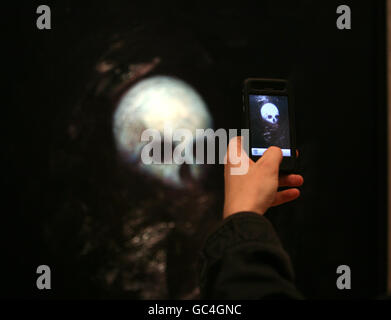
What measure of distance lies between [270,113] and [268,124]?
2cm

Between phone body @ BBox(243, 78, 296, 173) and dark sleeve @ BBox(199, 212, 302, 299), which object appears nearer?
dark sleeve @ BBox(199, 212, 302, 299)

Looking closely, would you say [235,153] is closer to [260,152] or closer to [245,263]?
[260,152]

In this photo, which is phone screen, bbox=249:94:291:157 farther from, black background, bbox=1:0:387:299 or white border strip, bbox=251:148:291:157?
black background, bbox=1:0:387:299

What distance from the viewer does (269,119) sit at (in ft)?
2.03

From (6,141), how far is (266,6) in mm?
884

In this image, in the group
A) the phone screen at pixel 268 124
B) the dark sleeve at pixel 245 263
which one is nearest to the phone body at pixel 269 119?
the phone screen at pixel 268 124

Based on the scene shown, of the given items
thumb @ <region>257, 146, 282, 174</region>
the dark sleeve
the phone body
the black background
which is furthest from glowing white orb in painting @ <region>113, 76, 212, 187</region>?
the dark sleeve

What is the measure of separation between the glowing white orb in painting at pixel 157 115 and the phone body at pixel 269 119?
0.32 metres

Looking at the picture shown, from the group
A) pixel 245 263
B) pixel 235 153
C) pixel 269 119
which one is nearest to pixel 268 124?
pixel 269 119

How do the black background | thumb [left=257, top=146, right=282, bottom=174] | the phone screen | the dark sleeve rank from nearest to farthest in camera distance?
the dark sleeve, thumb [left=257, top=146, right=282, bottom=174], the phone screen, the black background

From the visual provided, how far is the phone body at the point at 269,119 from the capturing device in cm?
60

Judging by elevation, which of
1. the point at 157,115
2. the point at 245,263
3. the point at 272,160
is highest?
the point at 157,115

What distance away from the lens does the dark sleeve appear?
0.34m

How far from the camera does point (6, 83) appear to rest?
0.89 meters
